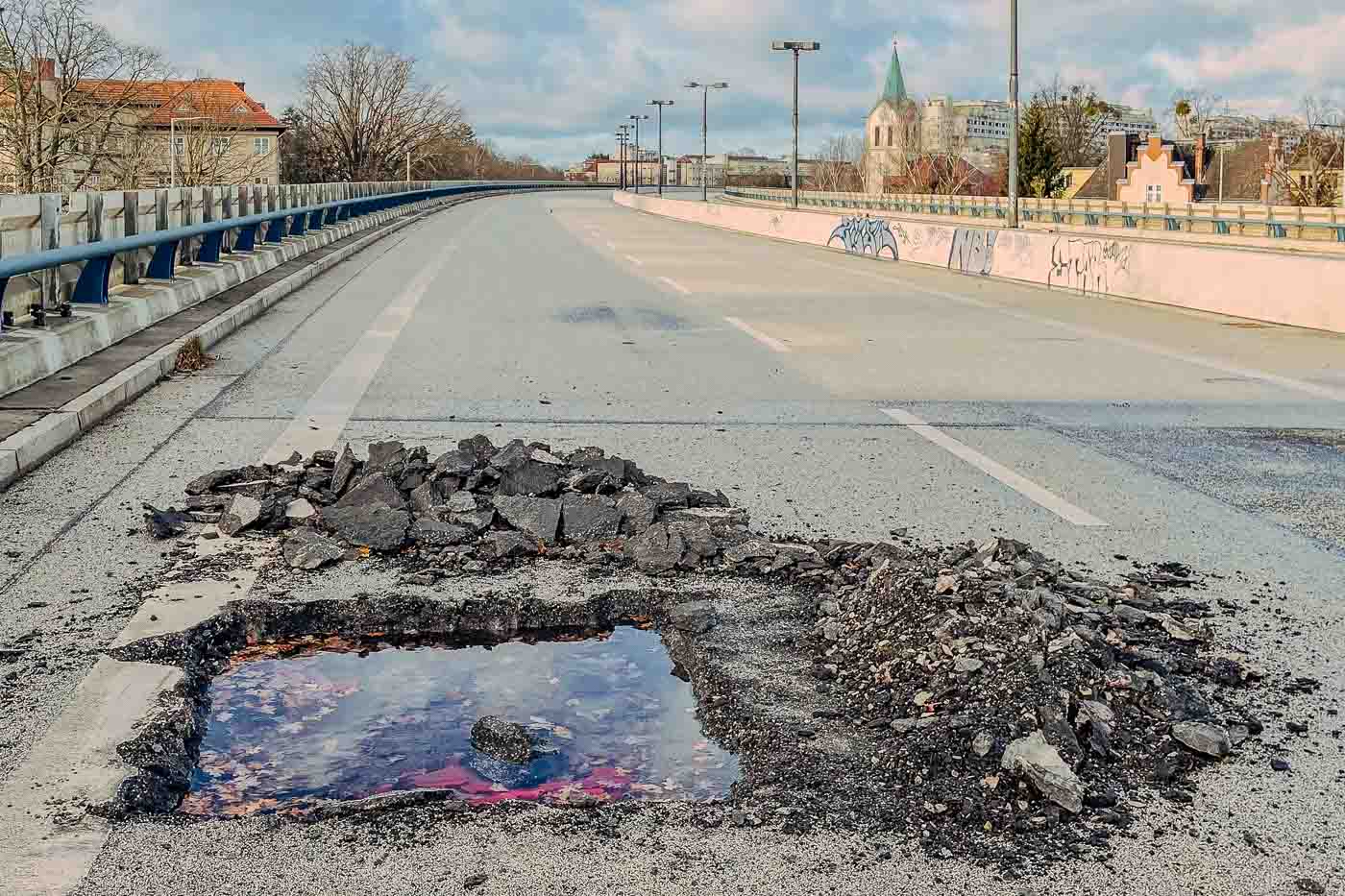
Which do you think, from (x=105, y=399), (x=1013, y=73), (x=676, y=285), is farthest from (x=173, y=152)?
(x=105, y=399)

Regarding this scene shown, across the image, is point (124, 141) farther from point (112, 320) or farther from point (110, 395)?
point (110, 395)

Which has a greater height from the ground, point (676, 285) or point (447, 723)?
point (676, 285)

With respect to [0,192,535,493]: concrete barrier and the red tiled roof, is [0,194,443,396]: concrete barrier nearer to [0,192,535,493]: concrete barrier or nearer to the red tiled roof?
[0,192,535,493]: concrete barrier

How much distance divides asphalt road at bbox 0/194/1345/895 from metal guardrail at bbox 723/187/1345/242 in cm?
3202

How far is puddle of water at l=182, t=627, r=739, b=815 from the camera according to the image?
13.0 ft

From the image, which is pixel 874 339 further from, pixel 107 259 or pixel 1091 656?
pixel 1091 656

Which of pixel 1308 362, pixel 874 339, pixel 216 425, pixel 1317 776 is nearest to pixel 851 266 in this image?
pixel 874 339

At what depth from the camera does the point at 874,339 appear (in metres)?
15.2

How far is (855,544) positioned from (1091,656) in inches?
71.3

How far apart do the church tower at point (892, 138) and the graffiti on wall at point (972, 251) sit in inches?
5295

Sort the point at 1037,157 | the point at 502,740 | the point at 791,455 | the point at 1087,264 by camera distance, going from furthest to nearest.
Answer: the point at 1037,157 → the point at 1087,264 → the point at 791,455 → the point at 502,740

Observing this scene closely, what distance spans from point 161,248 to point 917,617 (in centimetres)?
1264

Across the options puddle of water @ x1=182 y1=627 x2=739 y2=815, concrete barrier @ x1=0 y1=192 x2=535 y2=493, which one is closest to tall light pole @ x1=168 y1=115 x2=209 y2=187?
concrete barrier @ x1=0 y1=192 x2=535 y2=493

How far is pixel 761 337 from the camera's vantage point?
15.2m
